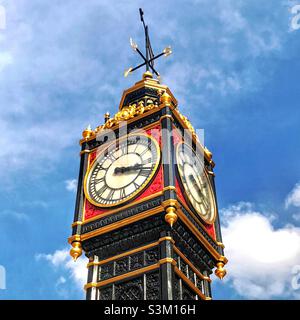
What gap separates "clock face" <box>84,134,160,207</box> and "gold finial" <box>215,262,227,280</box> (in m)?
3.75

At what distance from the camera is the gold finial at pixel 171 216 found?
60.5ft

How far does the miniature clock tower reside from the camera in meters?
18.7

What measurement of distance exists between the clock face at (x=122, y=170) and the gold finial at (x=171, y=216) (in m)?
1.65

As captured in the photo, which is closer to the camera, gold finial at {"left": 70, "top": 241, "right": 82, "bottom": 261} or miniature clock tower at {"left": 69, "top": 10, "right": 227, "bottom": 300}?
miniature clock tower at {"left": 69, "top": 10, "right": 227, "bottom": 300}

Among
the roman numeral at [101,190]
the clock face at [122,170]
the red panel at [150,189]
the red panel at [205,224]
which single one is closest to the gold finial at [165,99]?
the red panel at [150,189]

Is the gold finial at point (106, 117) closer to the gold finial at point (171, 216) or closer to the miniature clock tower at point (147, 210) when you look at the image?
the miniature clock tower at point (147, 210)

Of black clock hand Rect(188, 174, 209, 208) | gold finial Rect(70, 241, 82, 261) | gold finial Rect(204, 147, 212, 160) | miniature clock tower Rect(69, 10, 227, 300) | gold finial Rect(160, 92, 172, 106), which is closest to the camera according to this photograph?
miniature clock tower Rect(69, 10, 227, 300)

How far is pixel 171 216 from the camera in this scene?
60.6ft

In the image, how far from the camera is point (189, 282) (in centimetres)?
1906

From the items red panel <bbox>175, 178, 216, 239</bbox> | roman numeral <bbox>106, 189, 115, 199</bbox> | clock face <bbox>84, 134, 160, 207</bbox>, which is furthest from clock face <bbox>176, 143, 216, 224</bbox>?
roman numeral <bbox>106, 189, 115, 199</bbox>

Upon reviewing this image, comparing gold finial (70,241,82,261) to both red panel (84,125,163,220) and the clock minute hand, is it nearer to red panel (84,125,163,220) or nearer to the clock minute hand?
red panel (84,125,163,220)
